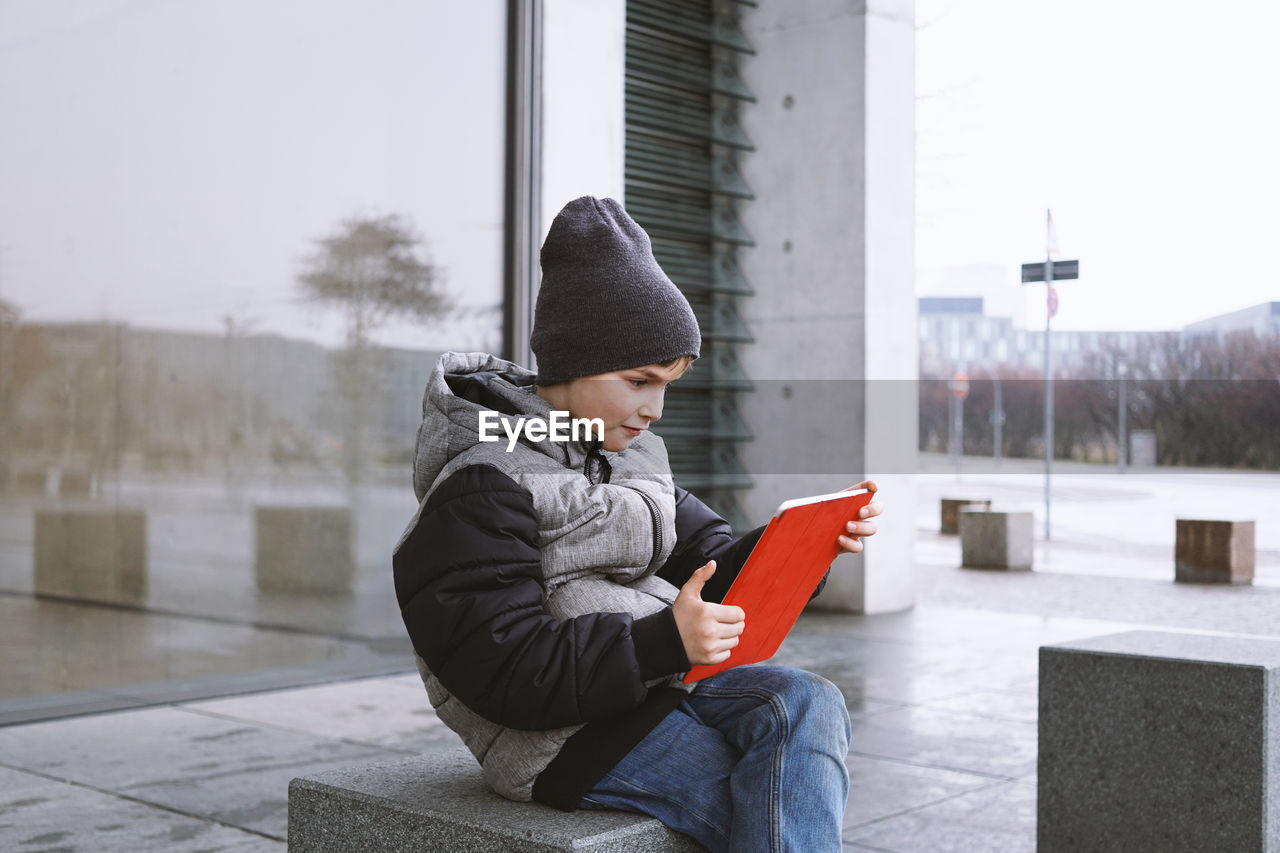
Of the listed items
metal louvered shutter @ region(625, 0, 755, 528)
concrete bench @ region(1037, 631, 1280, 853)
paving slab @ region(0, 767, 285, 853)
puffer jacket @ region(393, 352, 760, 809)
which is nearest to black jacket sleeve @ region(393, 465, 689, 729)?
puffer jacket @ region(393, 352, 760, 809)

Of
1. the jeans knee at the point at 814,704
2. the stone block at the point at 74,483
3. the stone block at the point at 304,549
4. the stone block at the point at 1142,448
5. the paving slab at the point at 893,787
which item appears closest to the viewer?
the jeans knee at the point at 814,704

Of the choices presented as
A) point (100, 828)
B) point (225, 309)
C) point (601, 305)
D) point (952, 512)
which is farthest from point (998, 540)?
point (601, 305)

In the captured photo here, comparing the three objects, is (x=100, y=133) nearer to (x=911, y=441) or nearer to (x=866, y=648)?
(x=866, y=648)

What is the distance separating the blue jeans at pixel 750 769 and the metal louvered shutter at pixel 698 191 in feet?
23.5

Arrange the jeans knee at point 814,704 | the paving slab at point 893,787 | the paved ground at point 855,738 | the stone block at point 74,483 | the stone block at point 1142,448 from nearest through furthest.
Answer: the jeans knee at point 814,704 → the paved ground at point 855,738 → the paving slab at point 893,787 → the stone block at point 74,483 → the stone block at point 1142,448

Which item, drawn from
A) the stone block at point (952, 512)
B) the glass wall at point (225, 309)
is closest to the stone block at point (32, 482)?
the glass wall at point (225, 309)

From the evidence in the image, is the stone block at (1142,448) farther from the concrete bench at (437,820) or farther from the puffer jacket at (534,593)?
the concrete bench at (437,820)

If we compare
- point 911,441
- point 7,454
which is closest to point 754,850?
point 7,454

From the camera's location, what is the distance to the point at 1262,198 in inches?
307

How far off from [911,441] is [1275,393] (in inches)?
95.8

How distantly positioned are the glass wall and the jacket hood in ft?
14.0

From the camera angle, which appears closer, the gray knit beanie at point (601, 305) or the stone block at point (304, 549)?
the gray knit beanie at point (601, 305)

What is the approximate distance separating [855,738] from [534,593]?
3680mm

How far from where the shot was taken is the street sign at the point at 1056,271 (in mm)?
8281
